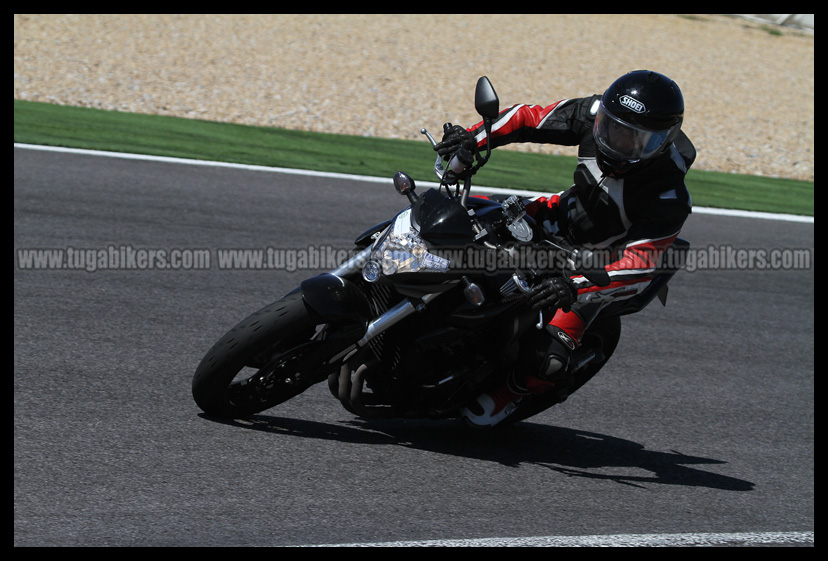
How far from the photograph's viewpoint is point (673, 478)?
4.74 m

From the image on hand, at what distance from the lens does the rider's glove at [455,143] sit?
429 cm

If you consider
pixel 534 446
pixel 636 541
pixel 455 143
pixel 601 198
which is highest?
pixel 455 143

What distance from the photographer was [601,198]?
4.55m

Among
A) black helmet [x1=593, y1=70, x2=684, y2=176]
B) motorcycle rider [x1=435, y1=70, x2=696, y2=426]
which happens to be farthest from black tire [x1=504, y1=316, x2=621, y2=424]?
black helmet [x1=593, y1=70, x2=684, y2=176]

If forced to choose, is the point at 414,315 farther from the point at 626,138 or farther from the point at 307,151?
the point at 307,151

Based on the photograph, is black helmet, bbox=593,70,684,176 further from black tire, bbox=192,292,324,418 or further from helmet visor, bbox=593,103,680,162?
black tire, bbox=192,292,324,418

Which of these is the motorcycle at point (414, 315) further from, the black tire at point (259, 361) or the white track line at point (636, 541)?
the white track line at point (636, 541)

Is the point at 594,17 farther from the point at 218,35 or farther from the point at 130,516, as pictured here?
the point at 130,516

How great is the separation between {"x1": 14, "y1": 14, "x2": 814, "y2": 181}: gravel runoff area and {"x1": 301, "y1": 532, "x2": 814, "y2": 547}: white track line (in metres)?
8.91

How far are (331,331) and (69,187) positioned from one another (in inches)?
181

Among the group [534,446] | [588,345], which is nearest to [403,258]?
[588,345]

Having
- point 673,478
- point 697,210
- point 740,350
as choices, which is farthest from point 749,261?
point 673,478

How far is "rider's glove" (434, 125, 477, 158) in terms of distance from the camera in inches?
169

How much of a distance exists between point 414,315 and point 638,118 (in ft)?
4.30
